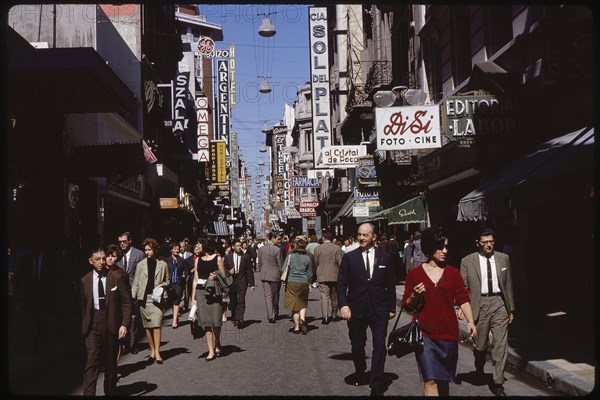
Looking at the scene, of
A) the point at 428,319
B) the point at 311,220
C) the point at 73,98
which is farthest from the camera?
the point at 311,220

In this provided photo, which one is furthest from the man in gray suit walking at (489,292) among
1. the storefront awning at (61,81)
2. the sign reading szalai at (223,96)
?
the sign reading szalai at (223,96)

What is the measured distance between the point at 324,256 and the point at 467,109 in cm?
442

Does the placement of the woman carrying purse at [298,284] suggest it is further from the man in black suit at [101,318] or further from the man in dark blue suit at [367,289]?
the man in black suit at [101,318]

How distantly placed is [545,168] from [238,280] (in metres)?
7.89

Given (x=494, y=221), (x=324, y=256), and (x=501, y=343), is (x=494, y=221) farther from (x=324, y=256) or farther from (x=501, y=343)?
(x=501, y=343)

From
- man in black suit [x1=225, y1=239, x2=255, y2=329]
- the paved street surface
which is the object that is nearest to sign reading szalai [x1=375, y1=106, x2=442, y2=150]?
man in black suit [x1=225, y1=239, x2=255, y2=329]

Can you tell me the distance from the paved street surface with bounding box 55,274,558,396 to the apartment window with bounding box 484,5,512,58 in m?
7.84

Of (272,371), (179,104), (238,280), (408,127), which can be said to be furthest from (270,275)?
(179,104)

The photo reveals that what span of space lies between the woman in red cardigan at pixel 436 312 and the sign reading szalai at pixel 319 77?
3857cm

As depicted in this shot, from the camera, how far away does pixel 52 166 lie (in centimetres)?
1767

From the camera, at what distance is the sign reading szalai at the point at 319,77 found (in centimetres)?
4603

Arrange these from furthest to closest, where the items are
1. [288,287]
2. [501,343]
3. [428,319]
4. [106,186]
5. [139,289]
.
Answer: [106,186] → [288,287] → [139,289] → [501,343] → [428,319]

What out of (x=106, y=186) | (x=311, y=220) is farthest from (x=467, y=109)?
(x=311, y=220)

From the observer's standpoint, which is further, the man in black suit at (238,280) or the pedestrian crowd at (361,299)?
the man in black suit at (238,280)
